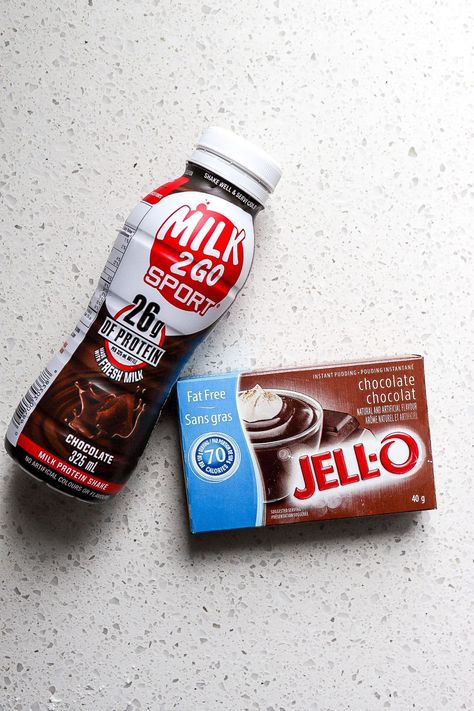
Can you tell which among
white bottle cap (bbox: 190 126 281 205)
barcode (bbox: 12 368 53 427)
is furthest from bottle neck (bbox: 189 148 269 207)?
barcode (bbox: 12 368 53 427)

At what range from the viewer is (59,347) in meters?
0.86

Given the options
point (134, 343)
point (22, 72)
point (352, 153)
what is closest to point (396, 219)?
point (352, 153)

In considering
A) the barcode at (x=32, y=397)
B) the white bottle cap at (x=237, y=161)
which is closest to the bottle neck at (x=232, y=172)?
the white bottle cap at (x=237, y=161)

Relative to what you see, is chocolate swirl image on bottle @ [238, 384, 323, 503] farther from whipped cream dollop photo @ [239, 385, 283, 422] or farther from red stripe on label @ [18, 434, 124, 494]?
red stripe on label @ [18, 434, 124, 494]

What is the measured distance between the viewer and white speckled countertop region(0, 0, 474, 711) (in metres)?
0.86

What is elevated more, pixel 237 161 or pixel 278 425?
pixel 237 161

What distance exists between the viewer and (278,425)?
804mm

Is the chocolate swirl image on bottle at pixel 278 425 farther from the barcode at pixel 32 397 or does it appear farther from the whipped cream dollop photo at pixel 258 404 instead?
the barcode at pixel 32 397

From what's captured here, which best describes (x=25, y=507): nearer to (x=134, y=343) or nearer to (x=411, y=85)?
(x=134, y=343)

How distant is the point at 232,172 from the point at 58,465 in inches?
13.7

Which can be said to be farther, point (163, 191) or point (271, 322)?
point (271, 322)

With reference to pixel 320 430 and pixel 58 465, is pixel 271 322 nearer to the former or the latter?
pixel 320 430

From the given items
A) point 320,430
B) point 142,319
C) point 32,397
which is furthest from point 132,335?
point 320,430

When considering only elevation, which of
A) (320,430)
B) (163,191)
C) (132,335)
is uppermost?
(163,191)
